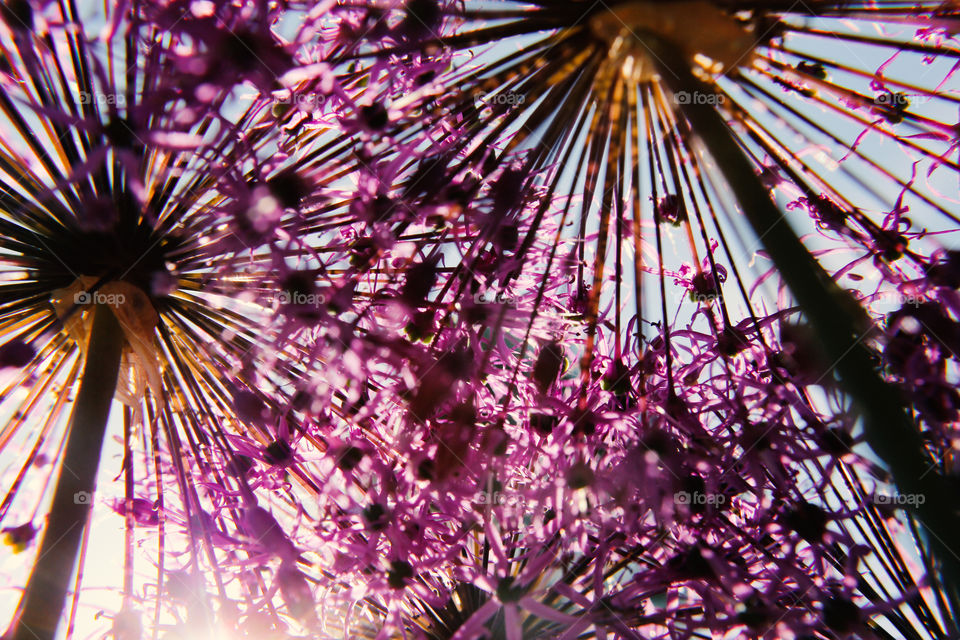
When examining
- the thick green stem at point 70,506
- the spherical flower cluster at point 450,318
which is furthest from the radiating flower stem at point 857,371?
the thick green stem at point 70,506

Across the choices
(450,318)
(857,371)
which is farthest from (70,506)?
(857,371)

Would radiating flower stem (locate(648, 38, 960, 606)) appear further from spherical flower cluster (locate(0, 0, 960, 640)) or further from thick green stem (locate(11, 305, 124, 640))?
thick green stem (locate(11, 305, 124, 640))

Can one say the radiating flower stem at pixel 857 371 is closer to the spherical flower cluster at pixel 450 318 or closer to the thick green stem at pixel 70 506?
the spherical flower cluster at pixel 450 318

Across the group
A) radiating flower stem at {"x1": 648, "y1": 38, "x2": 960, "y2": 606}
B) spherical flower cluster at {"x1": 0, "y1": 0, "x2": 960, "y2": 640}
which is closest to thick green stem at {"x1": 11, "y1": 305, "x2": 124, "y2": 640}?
spherical flower cluster at {"x1": 0, "y1": 0, "x2": 960, "y2": 640}

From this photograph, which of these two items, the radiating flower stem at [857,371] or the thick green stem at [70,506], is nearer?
the radiating flower stem at [857,371]

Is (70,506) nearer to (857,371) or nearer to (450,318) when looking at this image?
(450,318)

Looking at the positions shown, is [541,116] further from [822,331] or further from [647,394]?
[822,331]
